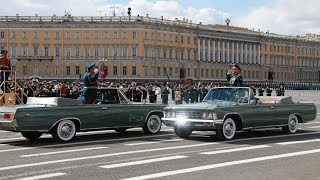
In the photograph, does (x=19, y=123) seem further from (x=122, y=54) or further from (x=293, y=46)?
(x=293, y=46)

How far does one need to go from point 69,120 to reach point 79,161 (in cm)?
403

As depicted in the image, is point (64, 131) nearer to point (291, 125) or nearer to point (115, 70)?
point (291, 125)

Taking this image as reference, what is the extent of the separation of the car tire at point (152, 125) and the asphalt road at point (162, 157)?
443mm

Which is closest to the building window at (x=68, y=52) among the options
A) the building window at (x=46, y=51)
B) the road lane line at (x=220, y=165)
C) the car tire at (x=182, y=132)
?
the building window at (x=46, y=51)

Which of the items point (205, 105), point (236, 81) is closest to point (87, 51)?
point (236, 81)

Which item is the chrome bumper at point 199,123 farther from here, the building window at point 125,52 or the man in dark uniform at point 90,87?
the building window at point 125,52

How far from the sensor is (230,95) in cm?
1742

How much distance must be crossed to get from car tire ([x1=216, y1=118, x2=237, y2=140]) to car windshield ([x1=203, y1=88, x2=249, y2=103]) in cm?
101

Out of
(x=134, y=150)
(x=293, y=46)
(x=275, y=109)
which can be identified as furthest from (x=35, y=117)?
(x=293, y=46)

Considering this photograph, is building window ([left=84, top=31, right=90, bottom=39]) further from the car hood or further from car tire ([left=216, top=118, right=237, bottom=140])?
car tire ([left=216, top=118, right=237, bottom=140])

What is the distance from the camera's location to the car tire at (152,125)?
18.2m

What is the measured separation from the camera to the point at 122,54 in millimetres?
119312

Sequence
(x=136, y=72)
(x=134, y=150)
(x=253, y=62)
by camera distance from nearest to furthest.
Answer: (x=134, y=150) < (x=136, y=72) < (x=253, y=62)

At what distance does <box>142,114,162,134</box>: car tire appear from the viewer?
18188 mm
